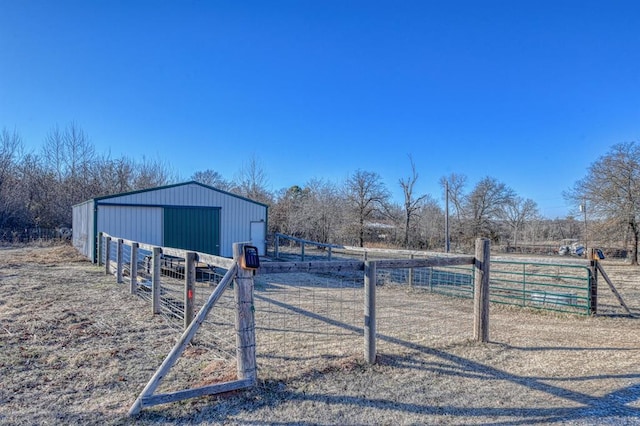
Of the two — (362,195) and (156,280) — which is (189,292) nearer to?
(156,280)

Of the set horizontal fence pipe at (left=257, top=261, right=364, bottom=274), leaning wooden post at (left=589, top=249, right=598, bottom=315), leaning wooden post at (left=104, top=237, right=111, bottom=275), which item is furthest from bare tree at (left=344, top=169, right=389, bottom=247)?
horizontal fence pipe at (left=257, top=261, right=364, bottom=274)

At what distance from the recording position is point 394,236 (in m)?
30.4

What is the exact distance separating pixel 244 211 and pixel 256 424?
14.1 m

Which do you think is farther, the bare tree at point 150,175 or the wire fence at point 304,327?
the bare tree at point 150,175

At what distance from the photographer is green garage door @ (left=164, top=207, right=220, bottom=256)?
14812mm

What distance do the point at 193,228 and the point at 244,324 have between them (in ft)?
41.7

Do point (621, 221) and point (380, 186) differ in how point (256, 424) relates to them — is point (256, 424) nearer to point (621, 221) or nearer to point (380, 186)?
point (621, 221)

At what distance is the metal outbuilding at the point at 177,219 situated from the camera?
13.7 metres

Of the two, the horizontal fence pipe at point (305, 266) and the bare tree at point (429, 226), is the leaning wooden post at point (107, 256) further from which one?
the bare tree at point (429, 226)

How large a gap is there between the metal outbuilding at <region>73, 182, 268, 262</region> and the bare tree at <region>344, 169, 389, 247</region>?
12154mm

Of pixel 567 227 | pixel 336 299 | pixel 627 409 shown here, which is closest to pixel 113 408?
pixel 627 409

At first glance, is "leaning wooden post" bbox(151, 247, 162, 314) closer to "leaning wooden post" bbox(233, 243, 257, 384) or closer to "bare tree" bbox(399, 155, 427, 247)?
"leaning wooden post" bbox(233, 243, 257, 384)

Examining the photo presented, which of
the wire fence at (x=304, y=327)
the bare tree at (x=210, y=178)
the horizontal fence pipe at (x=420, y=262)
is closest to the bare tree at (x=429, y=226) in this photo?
the bare tree at (x=210, y=178)

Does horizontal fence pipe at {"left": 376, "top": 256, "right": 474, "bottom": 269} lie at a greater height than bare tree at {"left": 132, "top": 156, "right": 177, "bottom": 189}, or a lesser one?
lesser
